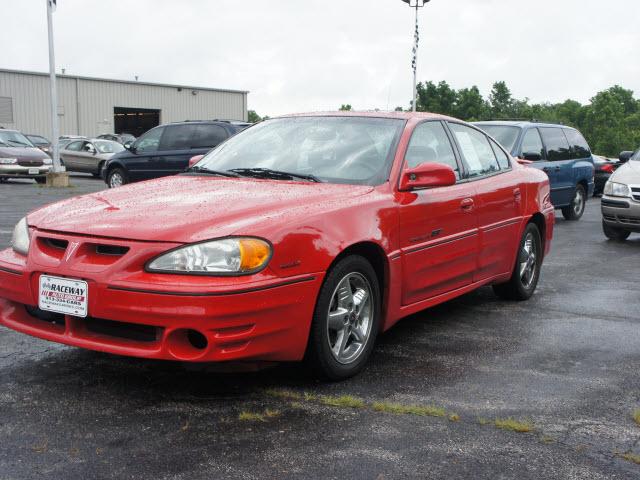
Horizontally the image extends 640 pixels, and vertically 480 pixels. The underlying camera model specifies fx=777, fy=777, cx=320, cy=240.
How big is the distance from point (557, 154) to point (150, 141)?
852 centimetres

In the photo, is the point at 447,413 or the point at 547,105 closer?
the point at 447,413

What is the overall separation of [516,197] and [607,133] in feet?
251

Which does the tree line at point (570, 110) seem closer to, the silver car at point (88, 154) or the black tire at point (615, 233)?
the silver car at point (88, 154)

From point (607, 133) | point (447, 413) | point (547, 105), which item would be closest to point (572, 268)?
point (447, 413)

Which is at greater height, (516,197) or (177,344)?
(516,197)

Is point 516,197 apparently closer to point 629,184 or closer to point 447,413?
point 447,413

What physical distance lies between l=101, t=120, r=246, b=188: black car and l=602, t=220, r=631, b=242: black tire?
7.57 meters

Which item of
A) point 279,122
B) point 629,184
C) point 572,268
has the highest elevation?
point 279,122

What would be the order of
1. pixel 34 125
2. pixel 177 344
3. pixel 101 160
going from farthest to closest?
pixel 34 125 → pixel 101 160 → pixel 177 344

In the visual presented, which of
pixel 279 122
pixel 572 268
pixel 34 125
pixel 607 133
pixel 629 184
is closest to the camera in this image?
pixel 279 122

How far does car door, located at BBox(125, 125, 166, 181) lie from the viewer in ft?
54.2

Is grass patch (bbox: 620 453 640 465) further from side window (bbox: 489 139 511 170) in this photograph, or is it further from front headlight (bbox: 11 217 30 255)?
side window (bbox: 489 139 511 170)

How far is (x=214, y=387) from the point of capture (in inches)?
157

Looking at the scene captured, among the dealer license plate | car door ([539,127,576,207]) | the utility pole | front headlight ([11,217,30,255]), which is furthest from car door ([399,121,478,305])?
the utility pole
